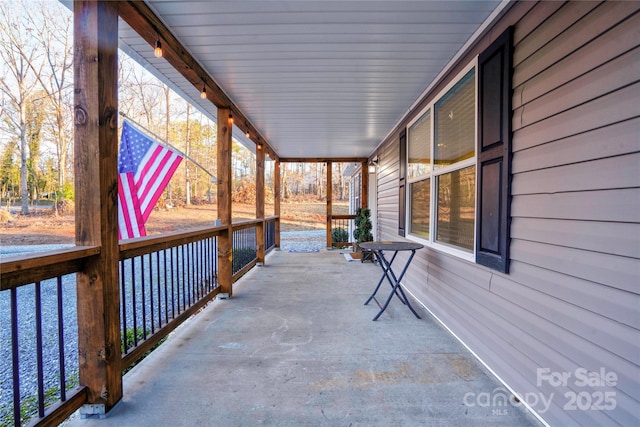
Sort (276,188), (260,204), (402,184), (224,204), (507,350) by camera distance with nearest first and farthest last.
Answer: (507,350), (224,204), (402,184), (260,204), (276,188)

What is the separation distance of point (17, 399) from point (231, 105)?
335 cm

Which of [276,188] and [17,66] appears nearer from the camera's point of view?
[276,188]

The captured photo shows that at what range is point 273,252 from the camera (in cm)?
749

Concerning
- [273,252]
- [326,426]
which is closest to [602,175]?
[326,426]

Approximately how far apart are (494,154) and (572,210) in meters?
0.71

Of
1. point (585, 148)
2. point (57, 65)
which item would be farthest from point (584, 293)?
point (57, 65)

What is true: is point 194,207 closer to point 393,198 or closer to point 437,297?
point 393,198

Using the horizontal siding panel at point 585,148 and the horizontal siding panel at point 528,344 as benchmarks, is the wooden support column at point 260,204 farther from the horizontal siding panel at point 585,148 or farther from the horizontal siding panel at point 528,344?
the horizontal siding panel at point 585,148

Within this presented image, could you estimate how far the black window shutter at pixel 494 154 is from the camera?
74.2 inches

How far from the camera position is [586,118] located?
1341 mm

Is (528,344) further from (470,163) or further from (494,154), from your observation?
(470,163)

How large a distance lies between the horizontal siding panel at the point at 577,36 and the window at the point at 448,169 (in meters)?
0.69

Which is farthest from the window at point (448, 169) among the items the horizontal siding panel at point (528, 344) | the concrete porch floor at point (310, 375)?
the concrete porch floor at point (310, 375)

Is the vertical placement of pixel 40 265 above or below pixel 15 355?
above
